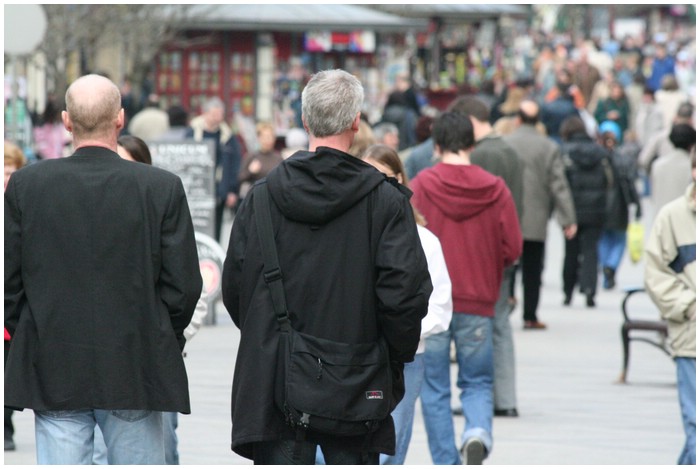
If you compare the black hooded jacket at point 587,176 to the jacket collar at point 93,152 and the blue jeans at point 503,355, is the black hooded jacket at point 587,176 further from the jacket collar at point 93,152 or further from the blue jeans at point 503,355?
the jacket collar at point 93,152

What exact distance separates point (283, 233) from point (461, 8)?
32383mm

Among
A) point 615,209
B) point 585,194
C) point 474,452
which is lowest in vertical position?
point 615,209

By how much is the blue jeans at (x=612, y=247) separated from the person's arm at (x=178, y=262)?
1250cm

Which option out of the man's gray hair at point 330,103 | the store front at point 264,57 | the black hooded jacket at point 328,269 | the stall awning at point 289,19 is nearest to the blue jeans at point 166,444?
the black hooded jacket at point 328,269

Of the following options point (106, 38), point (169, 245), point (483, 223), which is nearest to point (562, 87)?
point (106, 38)

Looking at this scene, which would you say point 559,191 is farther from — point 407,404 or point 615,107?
point 615,107

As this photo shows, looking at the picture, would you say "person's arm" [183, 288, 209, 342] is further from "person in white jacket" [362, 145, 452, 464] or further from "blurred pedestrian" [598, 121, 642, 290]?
"blurred pedestrian" [598, 121, 642, 290]

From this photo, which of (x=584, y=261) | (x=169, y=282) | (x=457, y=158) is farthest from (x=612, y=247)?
(x=169, y=282)

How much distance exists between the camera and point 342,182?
5.31 m

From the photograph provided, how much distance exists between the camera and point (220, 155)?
708 inches

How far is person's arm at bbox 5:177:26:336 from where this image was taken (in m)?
5.52

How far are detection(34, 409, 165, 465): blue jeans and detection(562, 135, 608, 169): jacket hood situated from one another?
37.3ft

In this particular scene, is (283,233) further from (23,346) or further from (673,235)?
(673,235)

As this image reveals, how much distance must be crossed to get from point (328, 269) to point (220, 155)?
12.8 m
